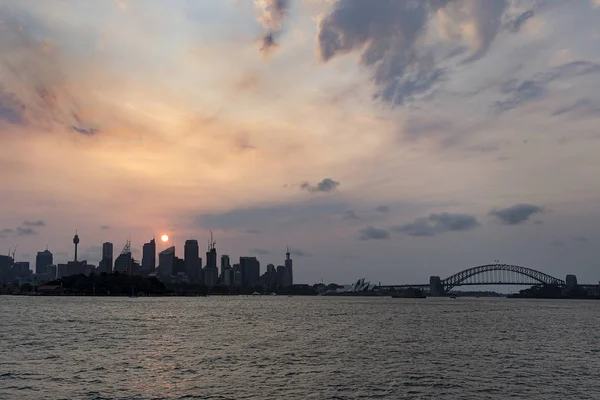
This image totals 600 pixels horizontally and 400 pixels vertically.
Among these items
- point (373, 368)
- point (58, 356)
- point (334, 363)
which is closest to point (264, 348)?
point (334, 363)

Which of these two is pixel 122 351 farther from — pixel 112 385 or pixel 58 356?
pixel 112 385

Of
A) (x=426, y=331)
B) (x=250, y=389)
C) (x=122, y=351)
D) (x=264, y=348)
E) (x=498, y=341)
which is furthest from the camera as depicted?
(x=426, y=331)

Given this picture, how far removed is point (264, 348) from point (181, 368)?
1808 centimetres

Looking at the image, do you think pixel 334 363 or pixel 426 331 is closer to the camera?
pixel 334 363

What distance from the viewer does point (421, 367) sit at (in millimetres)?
55250

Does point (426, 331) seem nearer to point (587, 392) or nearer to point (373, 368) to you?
point (373, 368)

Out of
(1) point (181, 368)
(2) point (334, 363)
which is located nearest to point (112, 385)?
(1) point (181, 368)

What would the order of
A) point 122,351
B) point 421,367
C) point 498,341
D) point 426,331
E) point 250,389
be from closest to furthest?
point 250,389 → point 421,367 → point 122,351 → point 498,341 → point 426,331

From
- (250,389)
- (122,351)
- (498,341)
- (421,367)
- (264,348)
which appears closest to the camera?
(250,389)

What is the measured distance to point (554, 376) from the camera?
51.5 meters

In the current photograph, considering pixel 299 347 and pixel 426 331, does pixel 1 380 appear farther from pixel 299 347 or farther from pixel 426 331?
pixel 426 331

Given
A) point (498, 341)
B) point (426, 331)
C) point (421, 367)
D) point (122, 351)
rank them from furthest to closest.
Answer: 1. point (426, 331)
2. point (498, 341)
3. point (122, 351)
4. point (421, 367)

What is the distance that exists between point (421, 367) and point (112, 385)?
102ft

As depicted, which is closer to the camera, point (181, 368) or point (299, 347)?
point (181, 368)
